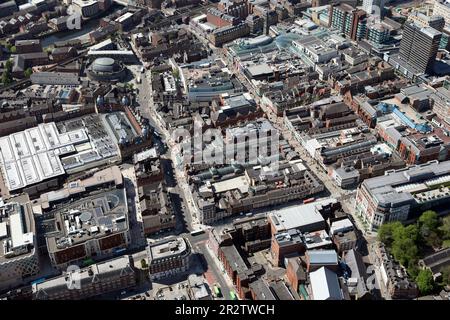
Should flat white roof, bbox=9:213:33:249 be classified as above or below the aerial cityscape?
above

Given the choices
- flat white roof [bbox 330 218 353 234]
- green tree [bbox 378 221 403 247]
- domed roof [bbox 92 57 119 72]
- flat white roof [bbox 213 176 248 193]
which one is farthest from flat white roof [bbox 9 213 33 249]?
domed roof [bbox 92 57 119 72]

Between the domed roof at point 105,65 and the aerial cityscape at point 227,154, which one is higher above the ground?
the domed roof at point 105,65

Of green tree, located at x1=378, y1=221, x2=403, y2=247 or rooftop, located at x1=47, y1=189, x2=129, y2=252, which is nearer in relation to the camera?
rooftop, located at x1=47, y1=189, x2=129, y2=252

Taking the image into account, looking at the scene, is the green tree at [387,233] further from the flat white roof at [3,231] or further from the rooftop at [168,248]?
the flat white roof at [3,231]

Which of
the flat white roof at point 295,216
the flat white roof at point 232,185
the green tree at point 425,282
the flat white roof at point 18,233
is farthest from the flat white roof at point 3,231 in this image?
the green tree at point 425,282

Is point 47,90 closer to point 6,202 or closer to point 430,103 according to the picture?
point 6,202

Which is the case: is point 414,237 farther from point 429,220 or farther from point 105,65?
point 105,65

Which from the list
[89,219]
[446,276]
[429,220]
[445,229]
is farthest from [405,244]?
[89,219]

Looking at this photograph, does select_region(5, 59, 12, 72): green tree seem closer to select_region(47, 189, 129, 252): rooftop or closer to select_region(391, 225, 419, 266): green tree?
select_region(47, 189, 129, 252): rooftop
